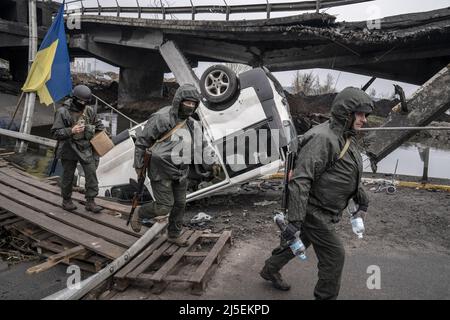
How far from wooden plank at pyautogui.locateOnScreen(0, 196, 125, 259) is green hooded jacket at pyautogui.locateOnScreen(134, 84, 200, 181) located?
105 cm

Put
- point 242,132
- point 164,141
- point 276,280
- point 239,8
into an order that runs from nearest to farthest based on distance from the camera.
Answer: point 276,280, point 164,141, point 242,132, point 239,8

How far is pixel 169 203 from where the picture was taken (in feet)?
14.3

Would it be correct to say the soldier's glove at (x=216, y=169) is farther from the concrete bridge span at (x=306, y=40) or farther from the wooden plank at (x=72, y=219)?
the concrete bridge span at (x=306, y=40)

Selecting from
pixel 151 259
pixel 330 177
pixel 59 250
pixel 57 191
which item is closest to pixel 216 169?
pixel 151 259

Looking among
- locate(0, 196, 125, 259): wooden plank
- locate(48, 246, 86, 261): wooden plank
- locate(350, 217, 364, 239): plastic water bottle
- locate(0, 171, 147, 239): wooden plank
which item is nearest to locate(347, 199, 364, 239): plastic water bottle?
locate(350, 217, 364, 239): plastic water bottle

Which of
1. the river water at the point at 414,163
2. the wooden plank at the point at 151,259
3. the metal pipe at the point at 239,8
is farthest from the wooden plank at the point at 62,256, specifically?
the metal pipe at the point at 239,8

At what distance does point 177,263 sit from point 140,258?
0.43m

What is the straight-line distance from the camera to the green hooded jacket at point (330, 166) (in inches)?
120

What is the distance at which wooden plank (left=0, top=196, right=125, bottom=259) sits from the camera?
14.9 feet

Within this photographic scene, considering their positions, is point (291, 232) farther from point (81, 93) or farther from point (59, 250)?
point (81, 93)

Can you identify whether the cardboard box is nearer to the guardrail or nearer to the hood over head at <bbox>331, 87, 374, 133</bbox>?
the hood over head at <bbox>331, 87, 374, 133</bbox>

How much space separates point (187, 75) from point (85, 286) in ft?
37.6
